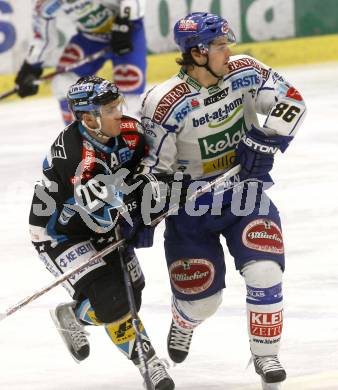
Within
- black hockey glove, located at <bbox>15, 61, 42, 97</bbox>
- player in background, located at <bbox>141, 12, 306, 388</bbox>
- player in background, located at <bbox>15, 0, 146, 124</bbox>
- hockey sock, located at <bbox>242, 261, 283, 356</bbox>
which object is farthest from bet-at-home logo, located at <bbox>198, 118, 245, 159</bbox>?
black hockey glove, located at <bbox>15, 61, 42, 97</bbox>

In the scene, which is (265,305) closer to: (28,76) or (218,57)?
(218,57)

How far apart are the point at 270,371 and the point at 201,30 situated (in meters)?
1.08

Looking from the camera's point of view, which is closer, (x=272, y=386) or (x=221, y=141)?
(x=272, y=386)

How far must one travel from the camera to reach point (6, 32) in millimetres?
10641

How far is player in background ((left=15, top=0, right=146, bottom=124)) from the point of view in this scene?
26.2 ft

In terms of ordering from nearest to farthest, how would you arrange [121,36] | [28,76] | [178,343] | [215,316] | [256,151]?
[256,151] < [178,343] < [215,316] < [121,36] < [28,76]

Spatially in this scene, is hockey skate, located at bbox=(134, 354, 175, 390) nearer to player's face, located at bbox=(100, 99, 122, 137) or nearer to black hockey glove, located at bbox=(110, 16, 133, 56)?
player's face, located at bbox=(100, 99, 122, 137)

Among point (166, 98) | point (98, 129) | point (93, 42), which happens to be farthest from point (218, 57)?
point (93, 42)

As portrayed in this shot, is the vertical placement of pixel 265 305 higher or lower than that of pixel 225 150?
lower

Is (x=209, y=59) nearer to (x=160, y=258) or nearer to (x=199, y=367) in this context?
(x=199, y=367)

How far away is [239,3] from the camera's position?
36.8 feet

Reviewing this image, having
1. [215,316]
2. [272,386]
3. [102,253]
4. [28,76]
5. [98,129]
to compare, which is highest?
[98,129]

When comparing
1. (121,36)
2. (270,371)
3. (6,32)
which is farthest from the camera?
(6,32)

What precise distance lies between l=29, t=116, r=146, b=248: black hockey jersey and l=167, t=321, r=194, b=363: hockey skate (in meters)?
0.46
